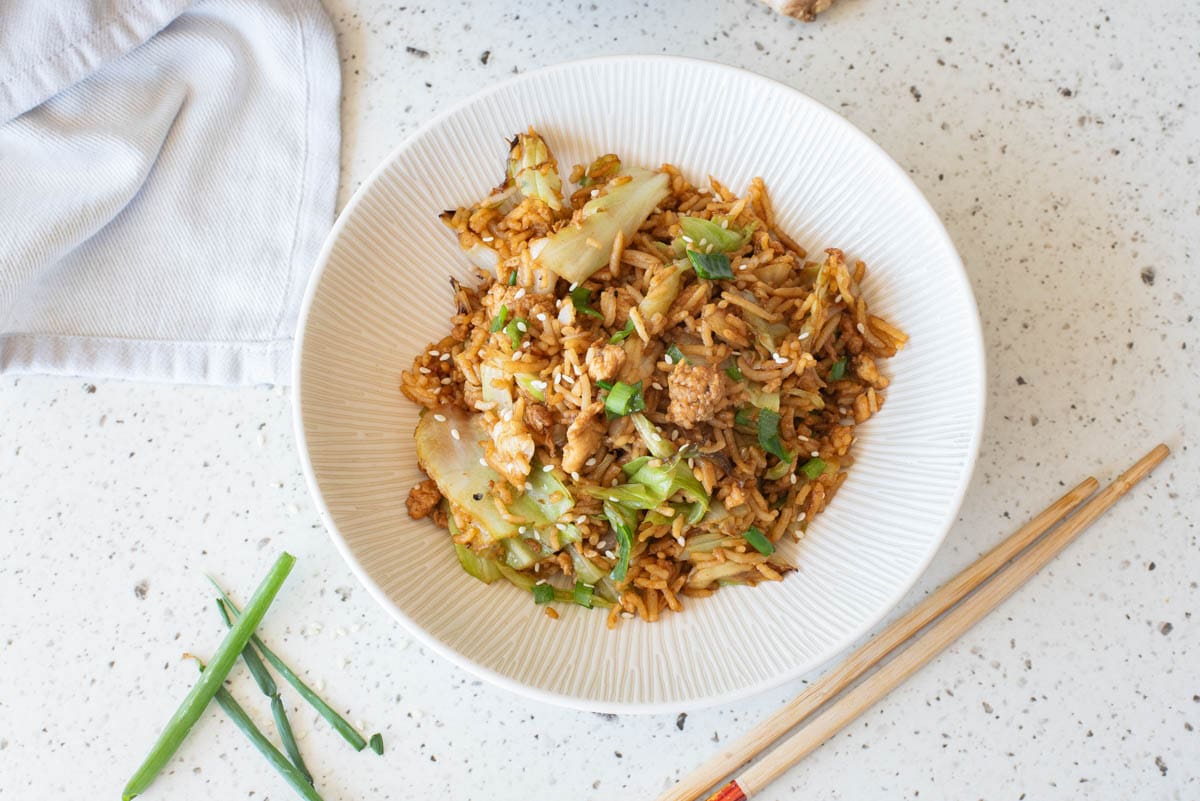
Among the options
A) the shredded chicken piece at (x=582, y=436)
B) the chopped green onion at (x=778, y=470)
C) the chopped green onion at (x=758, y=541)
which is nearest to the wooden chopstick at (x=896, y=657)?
the chopped green onion at (x=758, y=541)

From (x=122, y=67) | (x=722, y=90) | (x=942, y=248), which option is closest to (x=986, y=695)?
(x=942, y=248)

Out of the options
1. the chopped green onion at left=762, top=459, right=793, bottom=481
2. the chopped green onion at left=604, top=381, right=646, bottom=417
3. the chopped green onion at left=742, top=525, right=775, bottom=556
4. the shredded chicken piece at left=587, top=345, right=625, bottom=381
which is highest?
the shredded chicken piece at left=587, top=345, right=625, bottom=381

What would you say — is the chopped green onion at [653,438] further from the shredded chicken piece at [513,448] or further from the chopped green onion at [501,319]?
the chopped green onion at [501,319]

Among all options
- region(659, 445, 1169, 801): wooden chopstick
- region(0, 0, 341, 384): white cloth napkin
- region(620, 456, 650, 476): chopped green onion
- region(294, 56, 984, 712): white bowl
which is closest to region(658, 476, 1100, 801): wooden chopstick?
region(659, 445, 1169, 801): wooden chopstick

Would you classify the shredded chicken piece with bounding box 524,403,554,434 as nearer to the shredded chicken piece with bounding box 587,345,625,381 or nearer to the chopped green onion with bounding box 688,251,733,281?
the shredded chicken piece with bounding box 587,345,625,381

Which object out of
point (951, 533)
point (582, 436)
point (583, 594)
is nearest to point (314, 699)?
point (583, 594)

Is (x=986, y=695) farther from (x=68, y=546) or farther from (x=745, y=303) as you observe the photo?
(x=68, y=546)

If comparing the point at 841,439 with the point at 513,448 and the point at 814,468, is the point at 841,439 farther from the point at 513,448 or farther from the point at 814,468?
the point at 513,448
